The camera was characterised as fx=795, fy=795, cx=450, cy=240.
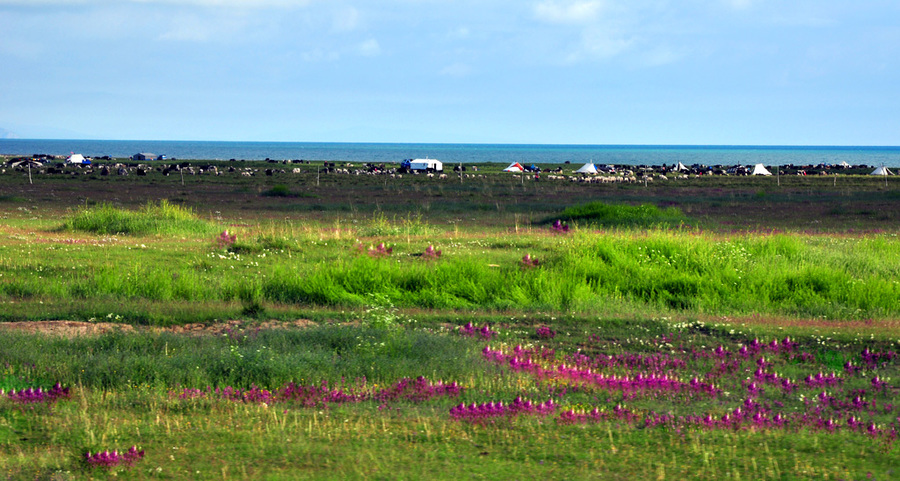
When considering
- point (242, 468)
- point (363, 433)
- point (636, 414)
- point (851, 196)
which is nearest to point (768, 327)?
point (636, 414)

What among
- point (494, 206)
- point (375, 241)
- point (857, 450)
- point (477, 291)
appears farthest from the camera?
point (494, 206)

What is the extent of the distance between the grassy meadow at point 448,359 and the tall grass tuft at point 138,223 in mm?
2823

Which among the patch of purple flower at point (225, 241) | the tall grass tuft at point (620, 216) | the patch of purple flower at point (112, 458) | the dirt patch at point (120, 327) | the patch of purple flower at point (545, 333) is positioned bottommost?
the dirt patch at point (120, 327)

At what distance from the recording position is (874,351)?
1054 cm

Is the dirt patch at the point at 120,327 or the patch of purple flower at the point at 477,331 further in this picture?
the patch of purple flower at the point at 477,331

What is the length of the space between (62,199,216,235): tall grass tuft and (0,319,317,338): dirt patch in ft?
41.2

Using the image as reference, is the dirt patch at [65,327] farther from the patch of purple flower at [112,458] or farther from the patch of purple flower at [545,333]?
the patch of purple flower at [545,333]

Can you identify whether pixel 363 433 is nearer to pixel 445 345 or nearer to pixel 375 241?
pixel 445 345

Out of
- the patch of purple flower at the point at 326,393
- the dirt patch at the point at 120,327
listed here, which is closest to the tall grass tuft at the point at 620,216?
the dirt patch at the point at 120,327

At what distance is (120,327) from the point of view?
11.6 metres

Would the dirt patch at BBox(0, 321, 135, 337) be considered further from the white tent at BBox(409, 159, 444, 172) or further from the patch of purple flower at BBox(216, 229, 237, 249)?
the white tent at BBox(409, 159, 444, 172)

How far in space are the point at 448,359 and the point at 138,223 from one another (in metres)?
18.1

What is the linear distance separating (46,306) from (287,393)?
7051 mm

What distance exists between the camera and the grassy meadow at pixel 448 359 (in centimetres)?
650
